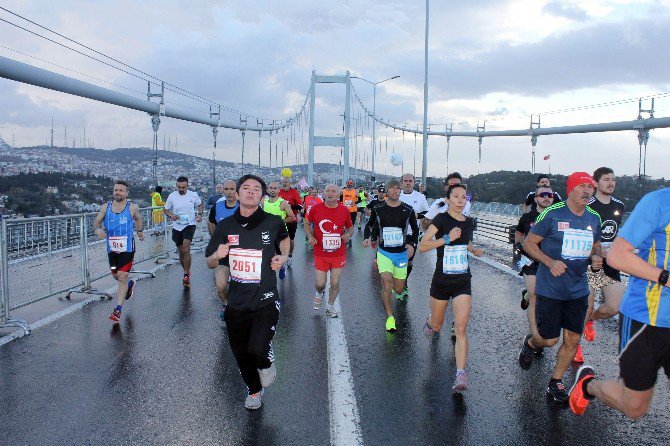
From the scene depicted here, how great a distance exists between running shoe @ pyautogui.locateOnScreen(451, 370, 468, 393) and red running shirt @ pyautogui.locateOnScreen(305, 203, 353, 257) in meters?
3.12

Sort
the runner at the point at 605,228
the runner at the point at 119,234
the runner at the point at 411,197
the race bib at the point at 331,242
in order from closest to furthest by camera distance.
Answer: the runner at the point at 605,228 → the runner at the point at 119,234 → the race bib at the point at 331,242 → the runner at the point at 411,197

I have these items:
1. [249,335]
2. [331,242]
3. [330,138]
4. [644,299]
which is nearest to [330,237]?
[331,242]

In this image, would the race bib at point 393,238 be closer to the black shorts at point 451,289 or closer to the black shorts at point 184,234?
the black shorts at point 451,289

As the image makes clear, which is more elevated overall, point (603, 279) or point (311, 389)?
point (603, 279)

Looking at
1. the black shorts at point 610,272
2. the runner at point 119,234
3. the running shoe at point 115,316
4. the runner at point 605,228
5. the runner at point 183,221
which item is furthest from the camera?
the runner at point 183,221

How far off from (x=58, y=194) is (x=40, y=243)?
6.77 meters

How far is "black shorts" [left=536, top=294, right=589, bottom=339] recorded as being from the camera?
4.52 meters

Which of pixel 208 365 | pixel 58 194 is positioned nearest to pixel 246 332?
pixel 208 365

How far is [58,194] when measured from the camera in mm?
14094

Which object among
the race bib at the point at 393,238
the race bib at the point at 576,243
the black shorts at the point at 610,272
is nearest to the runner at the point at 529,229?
the black shorts at the point at 610,272

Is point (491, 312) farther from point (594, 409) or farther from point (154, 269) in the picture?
point (154, 269)

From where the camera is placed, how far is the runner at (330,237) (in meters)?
7.40

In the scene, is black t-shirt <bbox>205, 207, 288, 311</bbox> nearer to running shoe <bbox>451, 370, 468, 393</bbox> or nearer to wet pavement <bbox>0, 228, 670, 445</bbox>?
wet pavement <bbox>0, 228, 670, 445</bbox>

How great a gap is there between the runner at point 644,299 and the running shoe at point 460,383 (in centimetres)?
149
